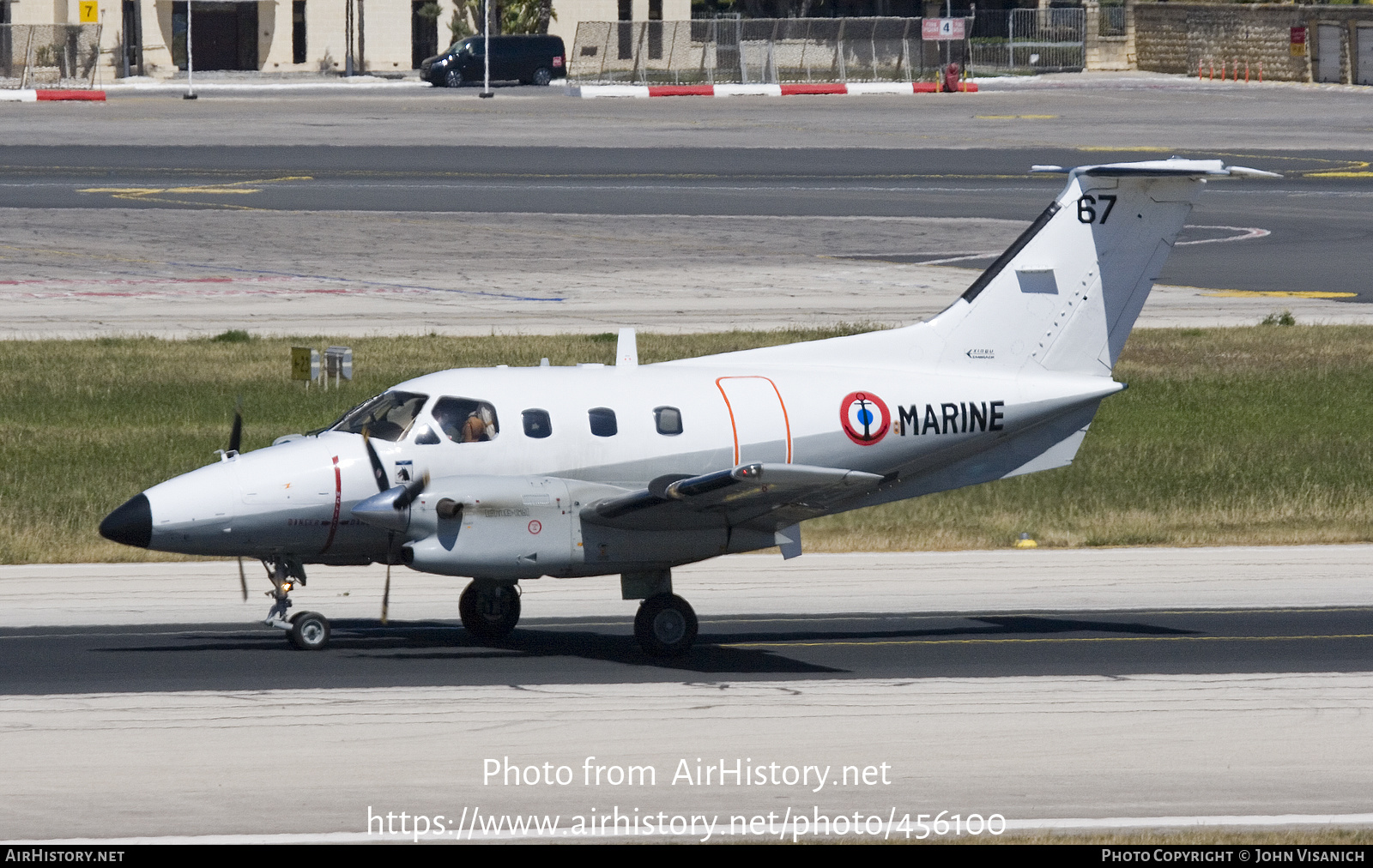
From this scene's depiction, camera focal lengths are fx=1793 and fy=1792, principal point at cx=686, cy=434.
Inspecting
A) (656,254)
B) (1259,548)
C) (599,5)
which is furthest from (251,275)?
(599,5)

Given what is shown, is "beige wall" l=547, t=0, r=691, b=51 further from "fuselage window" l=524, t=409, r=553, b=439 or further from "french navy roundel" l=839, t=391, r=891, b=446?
"fuselage window" l=524, t=409, r=553, b=439

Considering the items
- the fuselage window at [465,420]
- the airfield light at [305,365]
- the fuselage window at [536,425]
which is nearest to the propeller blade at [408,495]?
the fuselage window at [465,420]

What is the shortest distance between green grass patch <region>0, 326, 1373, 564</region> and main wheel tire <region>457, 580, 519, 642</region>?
561cm

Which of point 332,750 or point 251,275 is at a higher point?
point 251,275

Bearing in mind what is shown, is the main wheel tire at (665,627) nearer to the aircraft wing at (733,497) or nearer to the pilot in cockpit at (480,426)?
the aircraft wing at (733,497)

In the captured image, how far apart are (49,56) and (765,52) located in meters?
36.6

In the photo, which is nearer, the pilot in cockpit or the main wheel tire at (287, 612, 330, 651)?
the pilot in cockpit

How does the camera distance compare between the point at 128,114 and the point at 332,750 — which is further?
the point at 128,114

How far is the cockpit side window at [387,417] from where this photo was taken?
14.6m

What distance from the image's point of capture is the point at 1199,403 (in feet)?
94.1

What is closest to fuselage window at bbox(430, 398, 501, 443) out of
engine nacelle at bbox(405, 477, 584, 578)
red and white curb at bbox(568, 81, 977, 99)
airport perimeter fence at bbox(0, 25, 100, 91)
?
engine nacelle at bbox(405, 477, 584, 578)

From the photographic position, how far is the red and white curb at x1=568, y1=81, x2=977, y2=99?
8619 cm
